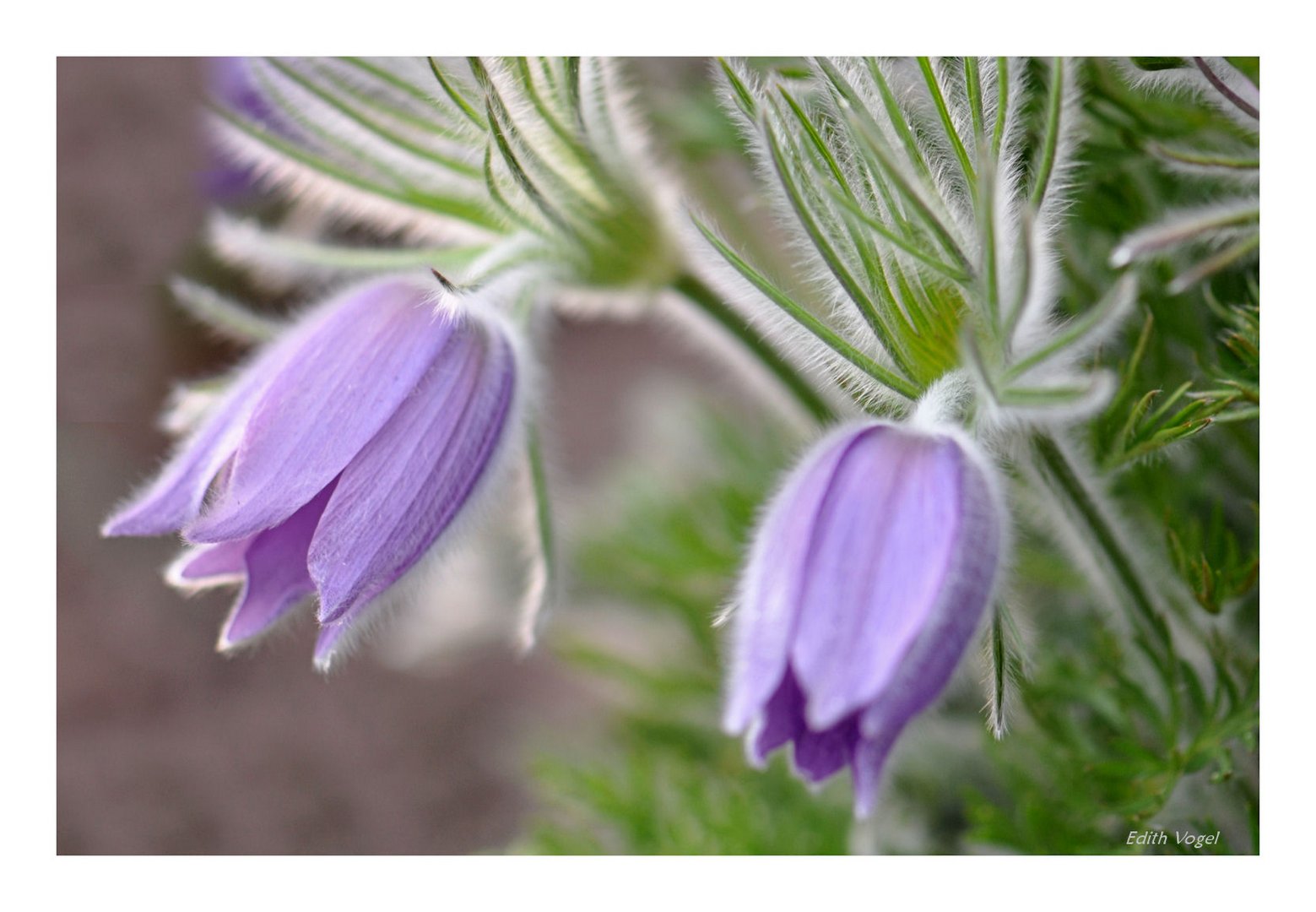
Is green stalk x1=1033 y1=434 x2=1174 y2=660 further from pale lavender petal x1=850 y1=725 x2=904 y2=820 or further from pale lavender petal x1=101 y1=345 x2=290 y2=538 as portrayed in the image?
pale lavender petal x1=101 y1=345 x2=290 y2=538

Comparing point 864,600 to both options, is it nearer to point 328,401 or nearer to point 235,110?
point 328,401

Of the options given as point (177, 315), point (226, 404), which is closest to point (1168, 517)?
point (226, 404)

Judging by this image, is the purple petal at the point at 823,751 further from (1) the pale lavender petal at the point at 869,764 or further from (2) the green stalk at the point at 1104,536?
(2) the green stalk at the point at 1104,536

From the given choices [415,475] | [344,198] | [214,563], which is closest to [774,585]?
[415,475]

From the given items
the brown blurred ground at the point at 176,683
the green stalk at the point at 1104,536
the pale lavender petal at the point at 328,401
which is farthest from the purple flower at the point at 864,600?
the brown blurred ground at the point at 176,683
